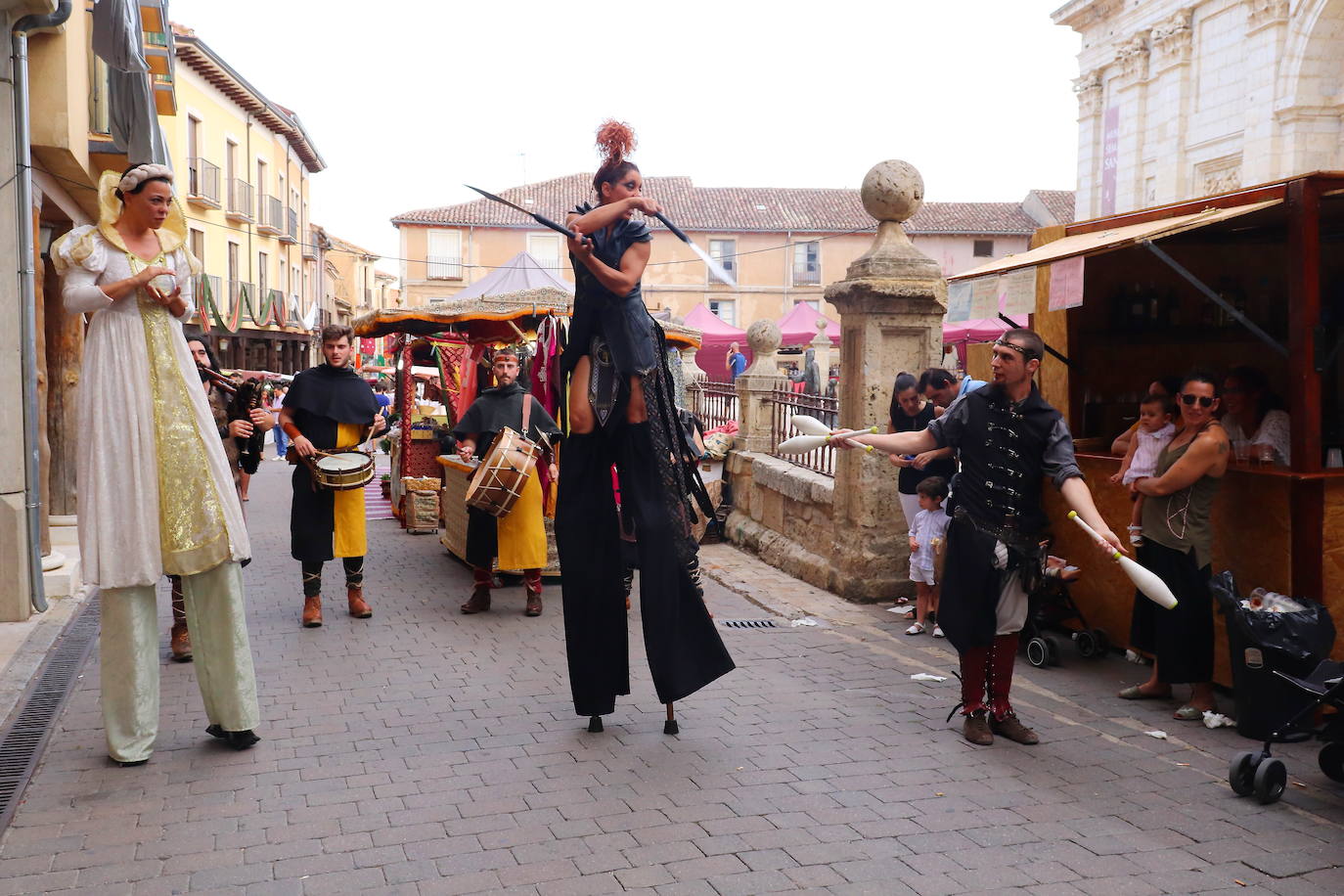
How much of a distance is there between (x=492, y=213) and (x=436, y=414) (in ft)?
122

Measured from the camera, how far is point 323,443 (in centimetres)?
736

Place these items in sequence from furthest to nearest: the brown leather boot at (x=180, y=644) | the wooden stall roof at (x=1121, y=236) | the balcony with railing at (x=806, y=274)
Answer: the balcony with railing at (x=806, y=274), the brown leather boot at (x=180, y=644), the wooden stall roof at (x=1121, y=236)

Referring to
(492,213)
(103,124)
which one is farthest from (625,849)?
(492,213)

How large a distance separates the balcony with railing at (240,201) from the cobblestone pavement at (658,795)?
104 ft

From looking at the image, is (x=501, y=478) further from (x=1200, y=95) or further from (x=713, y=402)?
(x=1200, y=95)

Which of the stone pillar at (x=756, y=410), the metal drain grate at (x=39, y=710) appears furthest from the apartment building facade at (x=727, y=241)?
the metal drain grate at (x=39, y=710)

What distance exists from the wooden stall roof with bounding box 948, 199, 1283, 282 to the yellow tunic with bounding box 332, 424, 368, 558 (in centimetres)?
422

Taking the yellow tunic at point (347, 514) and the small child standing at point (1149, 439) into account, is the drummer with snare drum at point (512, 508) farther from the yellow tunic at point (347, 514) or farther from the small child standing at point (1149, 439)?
the small child standing at point (1149, 439)

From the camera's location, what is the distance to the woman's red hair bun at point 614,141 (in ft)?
15.8

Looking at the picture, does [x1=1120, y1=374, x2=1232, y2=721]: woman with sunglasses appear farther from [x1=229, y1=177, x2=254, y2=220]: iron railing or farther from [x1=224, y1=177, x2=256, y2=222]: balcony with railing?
[x1=229, y1=177, x2=254, y2=220]: iron railing

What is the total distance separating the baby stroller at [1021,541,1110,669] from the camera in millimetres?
6312

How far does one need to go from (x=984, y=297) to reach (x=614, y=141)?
328 cm

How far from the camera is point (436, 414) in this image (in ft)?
46.6

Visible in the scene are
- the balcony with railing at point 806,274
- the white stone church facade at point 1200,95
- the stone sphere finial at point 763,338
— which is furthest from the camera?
the balcony with railing at point 806,274
